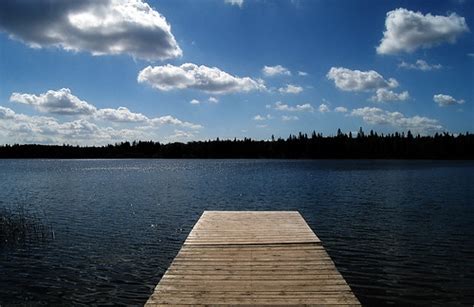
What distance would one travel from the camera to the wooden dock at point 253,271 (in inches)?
335

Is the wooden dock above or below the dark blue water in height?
above

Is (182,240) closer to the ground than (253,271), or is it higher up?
closer to the ground

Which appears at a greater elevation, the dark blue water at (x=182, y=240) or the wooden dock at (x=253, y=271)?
the wooden dock at (x=253, y=271)

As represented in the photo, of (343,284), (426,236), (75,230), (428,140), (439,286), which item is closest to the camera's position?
(343,284)

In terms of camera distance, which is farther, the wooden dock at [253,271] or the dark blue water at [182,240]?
the dark blue water at [182,240]

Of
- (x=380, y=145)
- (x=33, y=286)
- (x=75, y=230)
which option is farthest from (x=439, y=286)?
(x=380, y=145)

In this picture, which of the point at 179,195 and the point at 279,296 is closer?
the point at 279,296

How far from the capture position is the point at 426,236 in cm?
2114

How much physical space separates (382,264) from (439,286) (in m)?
2.68

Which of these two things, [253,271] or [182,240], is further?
[182,240]

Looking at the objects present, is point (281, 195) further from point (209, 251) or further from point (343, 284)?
point (343, 284)

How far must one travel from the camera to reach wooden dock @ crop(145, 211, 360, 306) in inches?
335

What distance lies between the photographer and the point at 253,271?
10.5m

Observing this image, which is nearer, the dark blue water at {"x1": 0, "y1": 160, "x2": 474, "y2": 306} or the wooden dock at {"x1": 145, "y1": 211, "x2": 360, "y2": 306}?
the wooden dock at {"x1": 145, "y1": 211, "x2": 360, "y2": 306}
